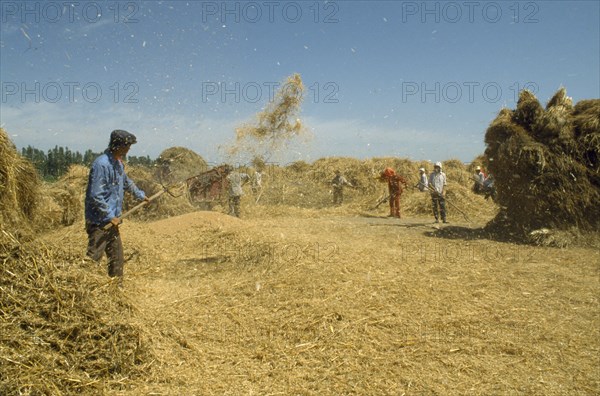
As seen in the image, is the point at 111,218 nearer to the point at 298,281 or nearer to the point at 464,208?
the point at 298,281

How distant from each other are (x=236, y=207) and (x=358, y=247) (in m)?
5.60

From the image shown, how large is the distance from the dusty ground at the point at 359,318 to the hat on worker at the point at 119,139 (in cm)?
159

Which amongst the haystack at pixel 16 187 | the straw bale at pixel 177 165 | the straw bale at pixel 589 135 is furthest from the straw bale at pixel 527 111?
the haystack at pixel 16 187

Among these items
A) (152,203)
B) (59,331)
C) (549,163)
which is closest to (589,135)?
(549,163)

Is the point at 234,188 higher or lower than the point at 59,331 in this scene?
higher

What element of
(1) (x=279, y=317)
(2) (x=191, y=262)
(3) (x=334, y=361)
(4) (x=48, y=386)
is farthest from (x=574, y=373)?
(2) (x=191, y=262)

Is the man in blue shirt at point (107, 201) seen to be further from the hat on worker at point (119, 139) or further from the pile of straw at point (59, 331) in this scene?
the pile of straw at point (59, 331)

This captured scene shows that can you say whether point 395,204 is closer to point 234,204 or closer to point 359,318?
point 234,204

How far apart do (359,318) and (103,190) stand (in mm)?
2834

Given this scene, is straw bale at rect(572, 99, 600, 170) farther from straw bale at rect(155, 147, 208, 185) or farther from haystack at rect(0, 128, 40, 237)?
straw bale at rect(155, 147, 208, 185)

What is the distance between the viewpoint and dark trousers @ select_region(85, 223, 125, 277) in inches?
178

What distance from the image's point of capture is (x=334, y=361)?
11.4ft

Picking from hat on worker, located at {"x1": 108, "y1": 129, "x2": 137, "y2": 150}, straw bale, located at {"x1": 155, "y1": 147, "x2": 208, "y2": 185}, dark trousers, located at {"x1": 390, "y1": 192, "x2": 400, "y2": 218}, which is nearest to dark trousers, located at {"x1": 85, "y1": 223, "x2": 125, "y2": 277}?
hat on worker, located at {"x1": 108, "y1": 129, "x2": 137, "y2": 150}

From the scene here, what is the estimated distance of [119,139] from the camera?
4598 millimetres
